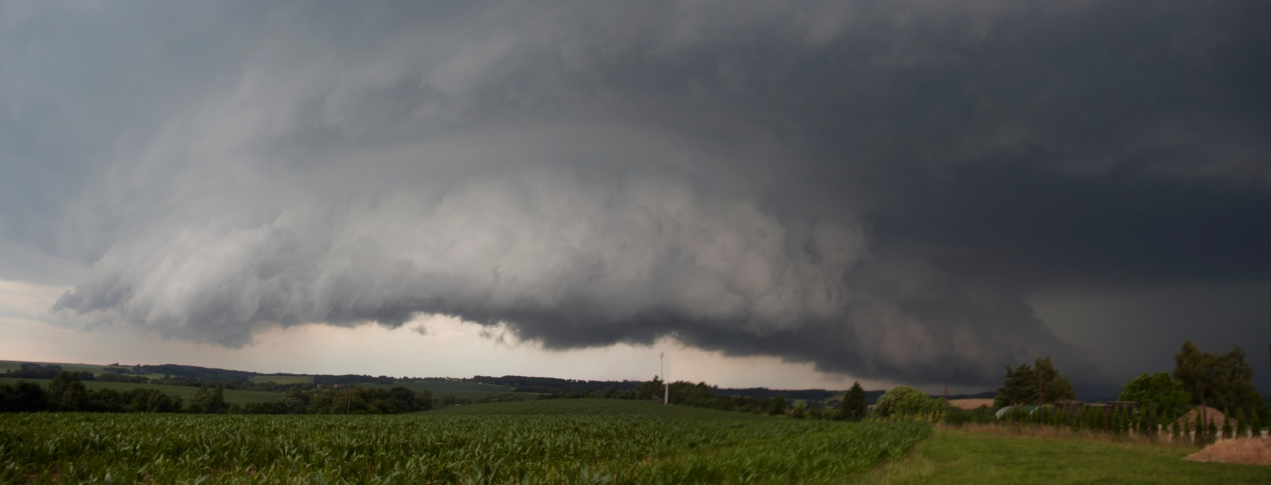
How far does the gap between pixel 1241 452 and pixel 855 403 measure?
289 feet

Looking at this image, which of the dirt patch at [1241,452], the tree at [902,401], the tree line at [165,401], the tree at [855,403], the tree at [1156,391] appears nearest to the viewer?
the dirt patch at [1241,452]

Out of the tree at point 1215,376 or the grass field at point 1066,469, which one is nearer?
the grass field at point 1066,469

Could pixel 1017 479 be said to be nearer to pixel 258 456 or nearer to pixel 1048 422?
pixel 258 456

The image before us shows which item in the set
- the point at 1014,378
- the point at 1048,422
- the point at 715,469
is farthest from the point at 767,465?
the point at 1014,378

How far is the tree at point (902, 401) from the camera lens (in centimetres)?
9444

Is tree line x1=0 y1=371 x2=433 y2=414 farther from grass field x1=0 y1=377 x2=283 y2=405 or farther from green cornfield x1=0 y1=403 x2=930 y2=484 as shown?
green cornfield x1=0 y1=403 x2=930 y2=484

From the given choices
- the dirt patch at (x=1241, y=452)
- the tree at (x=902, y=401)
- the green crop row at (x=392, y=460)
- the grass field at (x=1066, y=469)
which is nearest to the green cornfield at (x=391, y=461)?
the green crop row at (x=392, y=460)

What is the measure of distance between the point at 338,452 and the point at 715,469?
8.03 meters

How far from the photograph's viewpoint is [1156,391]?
76.6m

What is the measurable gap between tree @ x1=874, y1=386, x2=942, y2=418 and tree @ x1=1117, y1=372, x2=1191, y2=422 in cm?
2258

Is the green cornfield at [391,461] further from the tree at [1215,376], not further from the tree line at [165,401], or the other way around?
the tree at [1215,376]

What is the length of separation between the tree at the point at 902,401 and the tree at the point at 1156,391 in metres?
22.6

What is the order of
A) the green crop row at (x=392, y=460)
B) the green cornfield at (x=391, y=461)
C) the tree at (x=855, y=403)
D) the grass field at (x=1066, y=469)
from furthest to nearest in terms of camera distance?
1. the tree at (x=855, y=403)
2. the grass field at (x=1066, y=469)
3. the green crop row at (x=392, y=460)
4. the green cornfield at (x=391, y=461)

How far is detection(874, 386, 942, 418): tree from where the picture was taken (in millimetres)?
94438
